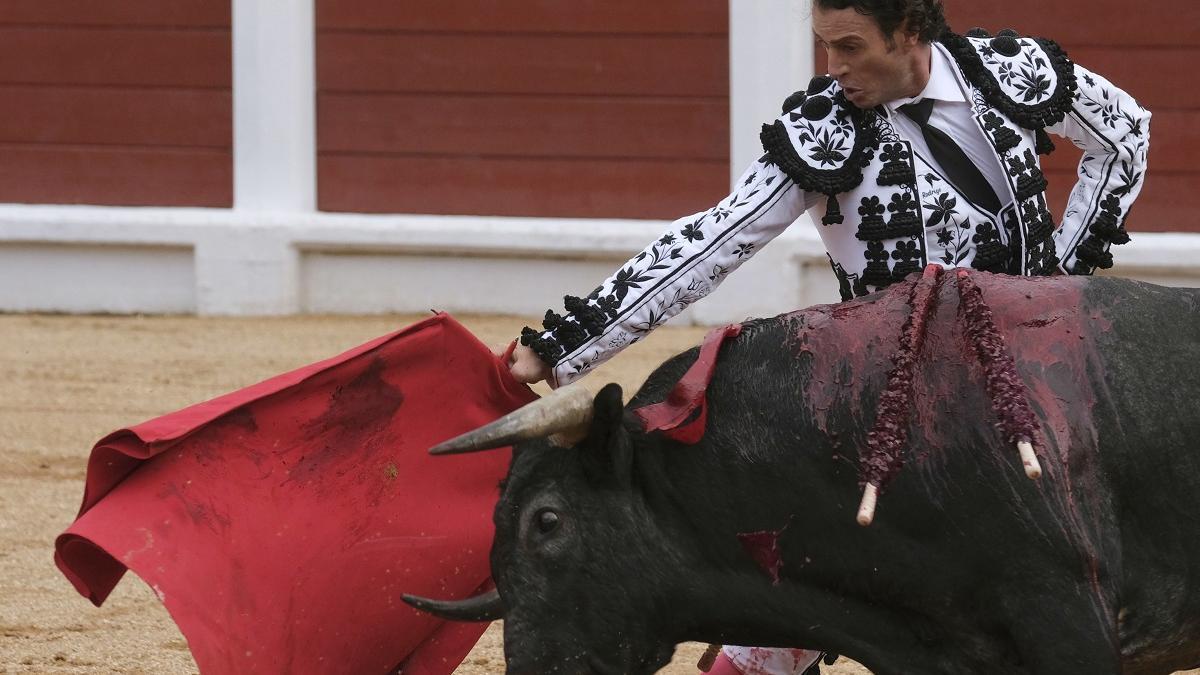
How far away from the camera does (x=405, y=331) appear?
257 cm

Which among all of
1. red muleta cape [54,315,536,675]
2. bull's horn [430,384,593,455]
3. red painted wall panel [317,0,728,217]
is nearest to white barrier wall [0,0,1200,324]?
red painted wall panel [317,0,728,217]

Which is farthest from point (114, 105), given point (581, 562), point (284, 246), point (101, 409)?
point (581, 562)

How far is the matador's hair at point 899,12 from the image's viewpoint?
7.47 feet

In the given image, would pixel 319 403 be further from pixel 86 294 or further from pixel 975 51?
pixel 86 294

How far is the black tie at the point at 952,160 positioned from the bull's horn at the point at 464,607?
0.80 metres

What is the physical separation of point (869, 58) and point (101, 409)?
378 centimetres

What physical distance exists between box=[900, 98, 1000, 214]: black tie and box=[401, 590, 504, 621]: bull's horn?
799mm

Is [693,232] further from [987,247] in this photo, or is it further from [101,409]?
[101,409]

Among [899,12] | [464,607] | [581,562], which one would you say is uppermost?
[899,12]

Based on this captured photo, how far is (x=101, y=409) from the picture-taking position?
5.57m

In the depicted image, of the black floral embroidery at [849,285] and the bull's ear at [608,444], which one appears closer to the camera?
the bull's ear at [608,444]

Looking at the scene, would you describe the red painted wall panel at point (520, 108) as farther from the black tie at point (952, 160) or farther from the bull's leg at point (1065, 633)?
the bull's leg at point (1065, 633)

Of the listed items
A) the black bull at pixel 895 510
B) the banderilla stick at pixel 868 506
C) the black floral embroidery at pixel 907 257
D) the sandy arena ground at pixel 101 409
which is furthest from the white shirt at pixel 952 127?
the sandy arena ground at pixel 101 409

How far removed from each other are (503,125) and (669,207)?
0.75 metres
